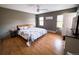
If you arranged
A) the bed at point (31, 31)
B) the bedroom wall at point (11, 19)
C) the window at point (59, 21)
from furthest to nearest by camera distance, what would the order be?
the bed at point (31, 31), the window at point (59, 21), the bedroom wall at point (11, 19)

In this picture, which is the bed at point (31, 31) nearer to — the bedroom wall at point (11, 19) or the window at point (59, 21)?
the bedroom wall at point (11, 19)

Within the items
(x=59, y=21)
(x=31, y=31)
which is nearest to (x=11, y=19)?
(x=31, y=31)

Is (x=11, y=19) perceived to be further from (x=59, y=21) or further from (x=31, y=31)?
(x=59, y=21)

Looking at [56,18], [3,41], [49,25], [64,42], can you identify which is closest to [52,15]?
[56,18]

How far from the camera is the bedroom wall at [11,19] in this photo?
1.21 meters

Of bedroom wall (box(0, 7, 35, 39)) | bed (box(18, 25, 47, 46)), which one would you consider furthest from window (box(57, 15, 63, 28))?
bedroom wall (box(0, 7, 35, 39))

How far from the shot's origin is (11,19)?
4.40 ft

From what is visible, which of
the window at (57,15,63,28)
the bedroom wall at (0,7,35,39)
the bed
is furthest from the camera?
the bed

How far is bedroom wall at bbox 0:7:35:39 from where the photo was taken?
1209 mm

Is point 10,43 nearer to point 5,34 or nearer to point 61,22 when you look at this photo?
point 5,34

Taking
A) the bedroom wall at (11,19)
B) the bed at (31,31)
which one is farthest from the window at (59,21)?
the bedroom wall at (11,19)

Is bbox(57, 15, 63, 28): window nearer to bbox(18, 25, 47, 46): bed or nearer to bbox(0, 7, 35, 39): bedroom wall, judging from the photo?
bbox(18, 25, 47, 46): bed

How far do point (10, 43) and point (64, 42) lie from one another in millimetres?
1165

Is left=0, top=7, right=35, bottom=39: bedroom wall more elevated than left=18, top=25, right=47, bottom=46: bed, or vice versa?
left=0, top=7, right=35, bottom=39: bedroom wall
